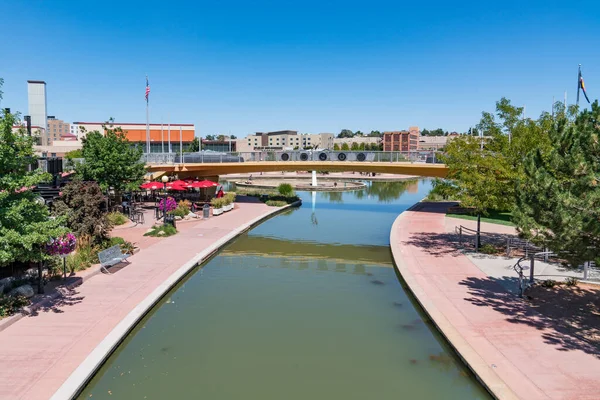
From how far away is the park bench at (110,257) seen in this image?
1612 centimetres

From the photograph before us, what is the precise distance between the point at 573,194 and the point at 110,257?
49.3ft

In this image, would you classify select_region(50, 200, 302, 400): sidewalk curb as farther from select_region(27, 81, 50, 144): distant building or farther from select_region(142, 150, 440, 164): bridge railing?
select_region(27, 81, 50, 144): distant building

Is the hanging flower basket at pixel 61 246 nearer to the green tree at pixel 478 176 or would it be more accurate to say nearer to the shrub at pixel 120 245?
the shrub at pixel 120 245

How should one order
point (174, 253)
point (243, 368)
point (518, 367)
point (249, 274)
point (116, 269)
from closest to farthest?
point (518, 367)
point (243, 368)
point (116, 269)
point (249, 274)
point (174, 253)

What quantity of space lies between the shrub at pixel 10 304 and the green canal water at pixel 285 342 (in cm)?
323

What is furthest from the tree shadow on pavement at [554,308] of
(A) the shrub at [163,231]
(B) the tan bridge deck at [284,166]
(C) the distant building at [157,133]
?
(C) the distant building at [157,133]

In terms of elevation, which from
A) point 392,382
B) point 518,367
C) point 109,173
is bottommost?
point 392,382

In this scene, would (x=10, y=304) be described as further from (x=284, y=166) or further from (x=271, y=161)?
(x=271, y=161)

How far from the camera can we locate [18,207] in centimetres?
1086

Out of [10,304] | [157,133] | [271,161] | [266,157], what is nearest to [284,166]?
[271,161]

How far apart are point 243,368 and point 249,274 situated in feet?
26.6

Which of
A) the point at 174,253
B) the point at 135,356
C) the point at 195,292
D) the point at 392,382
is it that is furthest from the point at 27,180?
the point at 392,382

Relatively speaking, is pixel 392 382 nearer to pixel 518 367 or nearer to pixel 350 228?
pixel 518 367

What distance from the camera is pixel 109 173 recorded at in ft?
96.6
